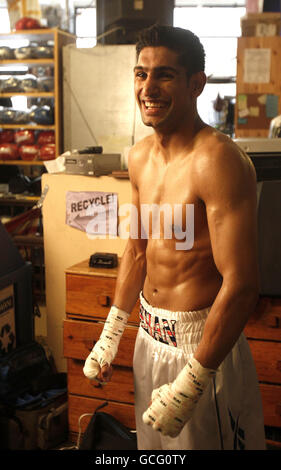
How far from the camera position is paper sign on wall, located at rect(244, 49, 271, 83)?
4.64 metres

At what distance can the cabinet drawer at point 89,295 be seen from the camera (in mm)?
2443

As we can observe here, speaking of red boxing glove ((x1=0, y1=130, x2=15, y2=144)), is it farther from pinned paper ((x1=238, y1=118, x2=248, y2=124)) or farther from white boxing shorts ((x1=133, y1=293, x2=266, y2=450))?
white boxing shorts ((x1=133, y1=293, x2=266, y2=450))

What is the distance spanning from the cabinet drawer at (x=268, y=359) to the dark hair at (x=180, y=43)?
1336 millimetres

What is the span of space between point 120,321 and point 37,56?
4655 millimetres

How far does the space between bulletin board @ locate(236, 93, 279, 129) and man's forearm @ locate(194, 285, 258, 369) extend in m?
3.74

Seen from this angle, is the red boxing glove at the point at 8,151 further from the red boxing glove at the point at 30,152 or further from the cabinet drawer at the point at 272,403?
the cabinet drawer at the point at 272,403

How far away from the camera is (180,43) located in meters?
1.35

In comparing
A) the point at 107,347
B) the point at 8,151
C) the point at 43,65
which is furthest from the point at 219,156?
the point at 8,151

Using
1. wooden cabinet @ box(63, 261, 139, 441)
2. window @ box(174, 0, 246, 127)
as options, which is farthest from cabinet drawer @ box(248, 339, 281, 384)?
window @ box(174, 0, 246, 127)

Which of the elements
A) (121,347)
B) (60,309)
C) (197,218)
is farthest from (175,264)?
(60,309)

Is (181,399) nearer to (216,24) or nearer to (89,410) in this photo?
(89,410)

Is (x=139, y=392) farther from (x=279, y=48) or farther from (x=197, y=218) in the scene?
(x=279, y=48)

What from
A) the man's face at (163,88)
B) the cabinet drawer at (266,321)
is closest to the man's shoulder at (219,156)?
the man's face at (163,88)

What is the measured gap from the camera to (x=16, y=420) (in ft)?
7.82
